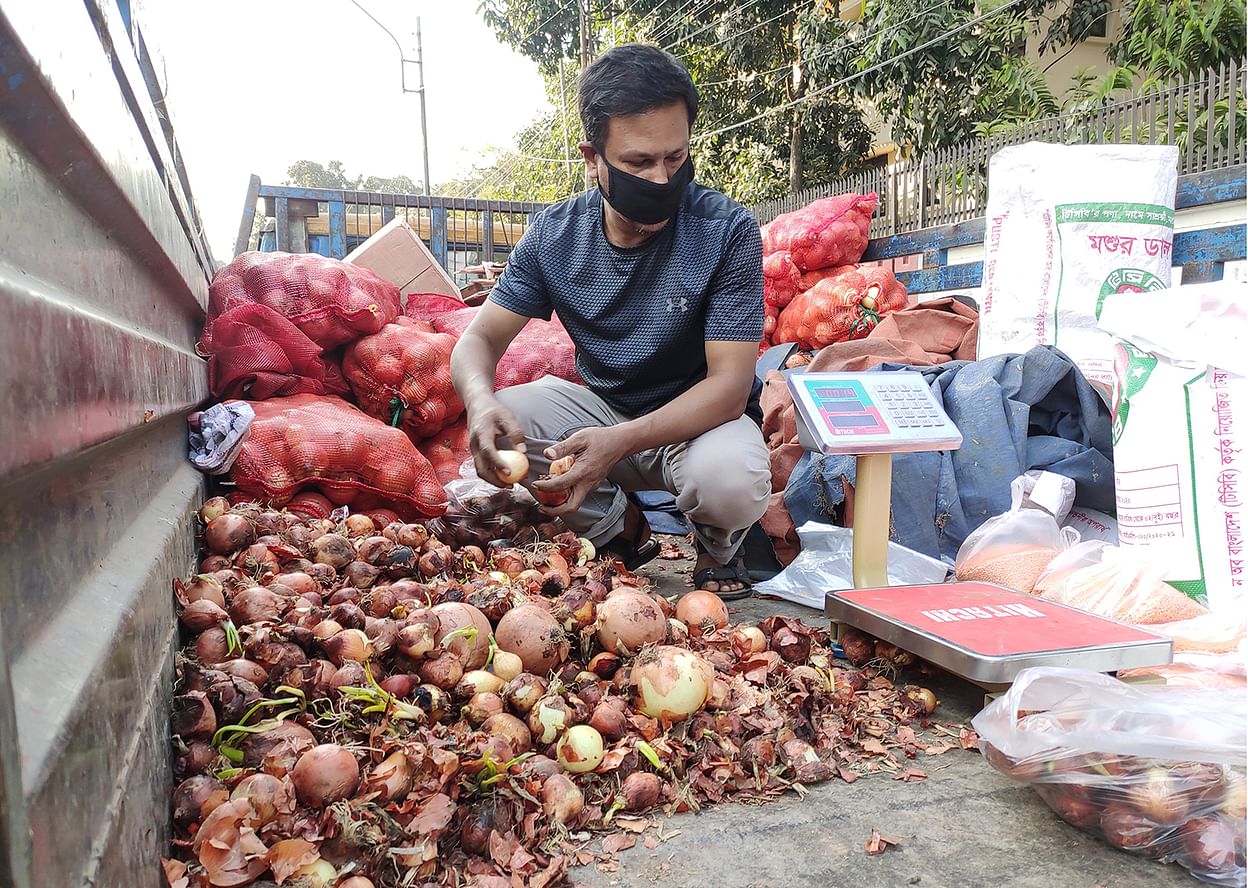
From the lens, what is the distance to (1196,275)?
3822 millimetres

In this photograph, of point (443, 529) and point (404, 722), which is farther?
point (443, 529)

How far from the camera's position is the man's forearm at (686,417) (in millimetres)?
2559

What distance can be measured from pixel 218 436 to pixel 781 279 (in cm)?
373

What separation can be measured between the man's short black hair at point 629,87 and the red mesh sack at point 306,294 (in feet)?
4.31

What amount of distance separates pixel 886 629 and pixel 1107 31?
12.4 metres

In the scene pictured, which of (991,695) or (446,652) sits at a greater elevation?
(446,652)

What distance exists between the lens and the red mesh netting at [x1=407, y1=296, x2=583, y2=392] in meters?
3.71

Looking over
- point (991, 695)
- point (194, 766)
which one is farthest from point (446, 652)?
point (991, 695)

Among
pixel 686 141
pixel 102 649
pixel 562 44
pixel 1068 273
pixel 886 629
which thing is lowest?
pixel 886 629

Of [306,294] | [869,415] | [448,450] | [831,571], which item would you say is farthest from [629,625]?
[306,294]

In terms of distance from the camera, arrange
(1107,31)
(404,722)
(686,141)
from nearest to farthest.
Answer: (404,722) < (686,141) < (1107,31)

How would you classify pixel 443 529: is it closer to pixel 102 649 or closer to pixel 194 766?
pixel 194 766

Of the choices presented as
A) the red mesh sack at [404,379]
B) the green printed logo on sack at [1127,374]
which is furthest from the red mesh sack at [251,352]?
the green printed logo on sack at [1127,374]

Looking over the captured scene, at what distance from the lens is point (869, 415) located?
247 centimetres
